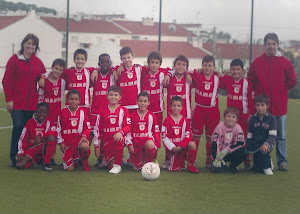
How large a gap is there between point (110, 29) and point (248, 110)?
5268 cm

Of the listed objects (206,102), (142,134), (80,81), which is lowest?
(142,134)

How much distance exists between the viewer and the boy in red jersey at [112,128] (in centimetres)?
647

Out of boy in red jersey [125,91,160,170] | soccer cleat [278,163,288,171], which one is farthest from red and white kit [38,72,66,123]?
soccer cleat [278,163,288,171]

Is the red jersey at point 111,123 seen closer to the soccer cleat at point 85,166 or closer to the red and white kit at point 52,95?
the soccer cleat at point 85,166

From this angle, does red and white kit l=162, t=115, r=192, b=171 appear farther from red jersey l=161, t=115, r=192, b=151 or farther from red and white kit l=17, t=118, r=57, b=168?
red and white kit l=17, t=118, r=57, b=168

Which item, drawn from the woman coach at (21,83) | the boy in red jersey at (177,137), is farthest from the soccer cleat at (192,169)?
the woman coach at (21,83)

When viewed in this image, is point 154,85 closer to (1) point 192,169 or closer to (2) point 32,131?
(1) point 192,169

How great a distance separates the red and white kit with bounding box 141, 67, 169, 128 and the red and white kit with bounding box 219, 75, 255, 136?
0.89 m

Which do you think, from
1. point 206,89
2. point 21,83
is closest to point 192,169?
point 206,89

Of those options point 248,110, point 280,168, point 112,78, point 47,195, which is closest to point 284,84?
point 248,110

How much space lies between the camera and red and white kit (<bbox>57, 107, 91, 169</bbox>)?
654cm

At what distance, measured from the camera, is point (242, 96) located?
689cm

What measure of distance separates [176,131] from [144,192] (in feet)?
5.05

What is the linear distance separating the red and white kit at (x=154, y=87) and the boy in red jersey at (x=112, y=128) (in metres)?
0.55
